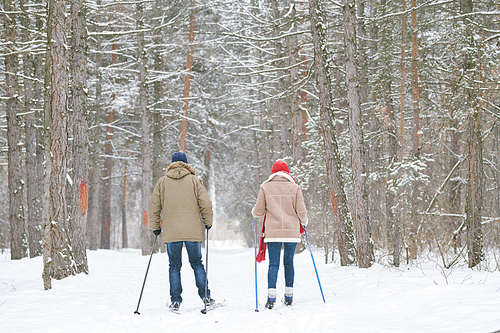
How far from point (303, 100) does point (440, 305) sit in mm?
17066

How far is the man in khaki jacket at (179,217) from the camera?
582 centimetres

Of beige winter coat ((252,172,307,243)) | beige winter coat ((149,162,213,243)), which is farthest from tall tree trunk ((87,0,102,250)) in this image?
beige winter coat ((252,172,307,243))

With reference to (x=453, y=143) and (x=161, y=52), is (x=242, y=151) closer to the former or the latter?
(x=161, y=52)

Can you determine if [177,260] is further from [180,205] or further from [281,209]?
[281,209]

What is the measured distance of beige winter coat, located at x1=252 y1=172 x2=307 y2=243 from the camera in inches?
231

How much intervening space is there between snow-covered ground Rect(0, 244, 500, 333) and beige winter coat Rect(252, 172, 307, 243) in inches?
40.4

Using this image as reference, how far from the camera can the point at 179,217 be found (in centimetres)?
586

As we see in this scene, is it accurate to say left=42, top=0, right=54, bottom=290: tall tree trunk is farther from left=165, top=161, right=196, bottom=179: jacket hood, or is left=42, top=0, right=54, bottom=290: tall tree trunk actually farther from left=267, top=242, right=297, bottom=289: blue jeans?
left=267, top=242, right=297, bottom=289: blue jeans

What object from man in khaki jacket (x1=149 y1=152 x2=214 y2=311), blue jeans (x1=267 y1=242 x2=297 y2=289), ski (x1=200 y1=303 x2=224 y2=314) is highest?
man in khaki jacket (x1=149 y1=152 x2=214 y2=311)

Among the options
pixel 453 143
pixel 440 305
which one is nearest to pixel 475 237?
pixel 440 305

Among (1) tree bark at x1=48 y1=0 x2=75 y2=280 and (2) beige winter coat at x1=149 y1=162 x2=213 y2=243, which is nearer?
(2) beige winter coat at x1=149 y1=162 x2=213 y2=243

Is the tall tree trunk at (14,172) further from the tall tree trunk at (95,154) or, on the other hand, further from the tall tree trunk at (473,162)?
the tall tree trunk at (473,162)

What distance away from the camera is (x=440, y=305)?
4.64 m

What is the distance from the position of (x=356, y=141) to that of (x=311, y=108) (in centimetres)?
730
